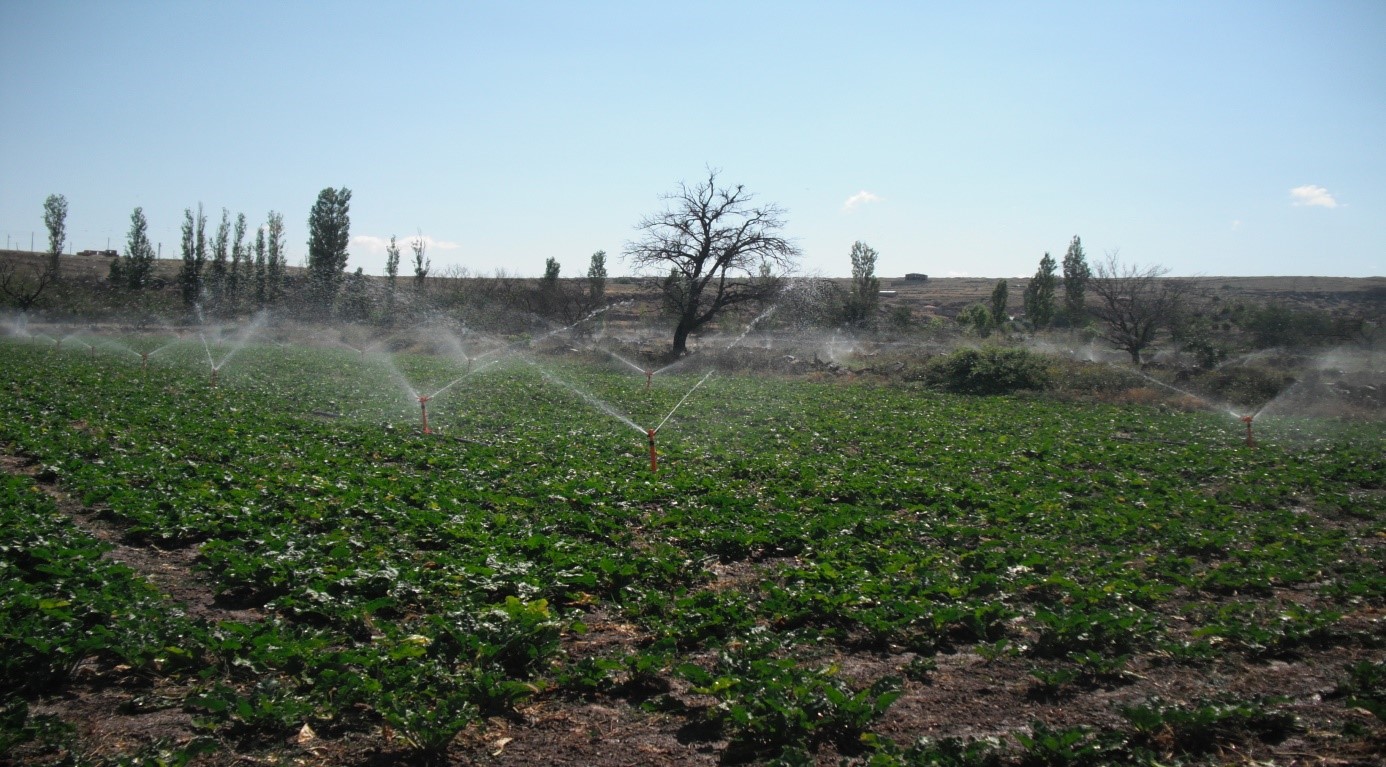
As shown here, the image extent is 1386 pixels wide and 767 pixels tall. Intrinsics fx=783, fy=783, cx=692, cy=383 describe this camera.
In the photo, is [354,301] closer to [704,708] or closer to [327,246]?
[327,246]

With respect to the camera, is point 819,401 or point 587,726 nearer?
point 587,726

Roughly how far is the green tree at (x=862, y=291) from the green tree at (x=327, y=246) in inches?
1676

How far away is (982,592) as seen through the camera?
735cm

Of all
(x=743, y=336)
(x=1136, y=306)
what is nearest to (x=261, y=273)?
(x=743, y=336)

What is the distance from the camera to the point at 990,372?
30859mm

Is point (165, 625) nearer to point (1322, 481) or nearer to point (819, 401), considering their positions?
point (1322, 481)

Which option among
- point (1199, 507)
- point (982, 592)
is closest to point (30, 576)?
point (982, 592)

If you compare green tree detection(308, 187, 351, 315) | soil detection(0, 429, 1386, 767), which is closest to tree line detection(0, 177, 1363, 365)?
green tree detection(308, 187, 351, 315)

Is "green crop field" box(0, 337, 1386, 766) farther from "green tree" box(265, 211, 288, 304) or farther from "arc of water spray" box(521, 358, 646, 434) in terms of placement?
"green tree" box(265, 211, 288, 304)

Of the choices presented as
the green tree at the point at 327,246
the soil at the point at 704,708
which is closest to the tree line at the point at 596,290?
the green tree at the point at 327,246

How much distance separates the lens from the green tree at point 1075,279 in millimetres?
67794

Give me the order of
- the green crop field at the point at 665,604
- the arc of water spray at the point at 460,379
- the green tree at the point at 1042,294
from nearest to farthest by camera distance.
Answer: the green crop field at the point at 665,604, the arc of water spray at the point at 460,379, the green tree at the point at 1042,294

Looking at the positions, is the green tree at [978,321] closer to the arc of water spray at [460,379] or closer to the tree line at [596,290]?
the tree line at [596,290]

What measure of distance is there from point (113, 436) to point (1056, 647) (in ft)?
47.5
